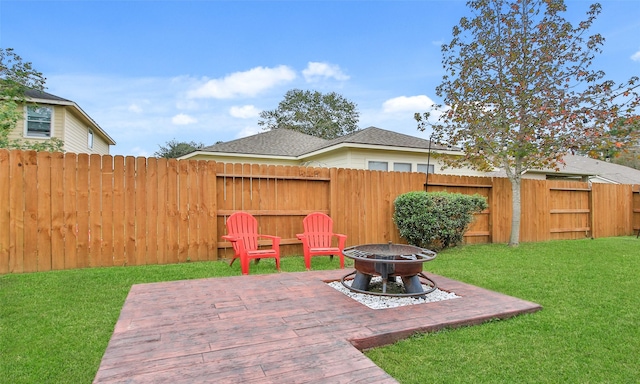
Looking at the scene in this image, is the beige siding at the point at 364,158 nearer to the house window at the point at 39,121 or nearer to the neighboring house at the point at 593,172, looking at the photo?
the neighboring house at the point at 593,172

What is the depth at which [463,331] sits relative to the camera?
9.23 ft


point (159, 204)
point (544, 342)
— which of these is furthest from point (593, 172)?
point (159, 204)

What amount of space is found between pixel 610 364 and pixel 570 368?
12.4 inches

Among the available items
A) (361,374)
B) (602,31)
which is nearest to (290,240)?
(361,374)

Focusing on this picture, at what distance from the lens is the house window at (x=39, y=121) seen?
1187 cm

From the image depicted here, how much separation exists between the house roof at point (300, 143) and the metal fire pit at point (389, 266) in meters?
6.92

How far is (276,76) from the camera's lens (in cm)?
2189

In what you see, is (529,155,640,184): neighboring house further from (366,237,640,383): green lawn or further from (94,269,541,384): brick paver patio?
(94,269,541,384): brick paver patio

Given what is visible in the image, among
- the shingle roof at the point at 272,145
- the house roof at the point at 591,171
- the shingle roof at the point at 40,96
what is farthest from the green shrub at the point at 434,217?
the shingle roof at the point at 40,96

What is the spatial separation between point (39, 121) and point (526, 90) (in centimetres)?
1447

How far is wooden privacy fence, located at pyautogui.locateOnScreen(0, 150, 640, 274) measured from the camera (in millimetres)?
4848

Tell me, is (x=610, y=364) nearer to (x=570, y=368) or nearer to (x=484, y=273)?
(x=570, y=368)

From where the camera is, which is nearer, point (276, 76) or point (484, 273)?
point (484, 273)

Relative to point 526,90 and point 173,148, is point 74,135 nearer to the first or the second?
point 526,90
